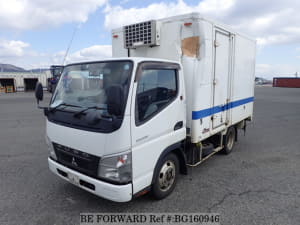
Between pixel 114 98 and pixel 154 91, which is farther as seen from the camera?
pixel 154 91

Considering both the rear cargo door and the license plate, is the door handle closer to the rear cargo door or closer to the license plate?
the rear cargo door

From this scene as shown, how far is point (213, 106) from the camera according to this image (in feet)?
13.5

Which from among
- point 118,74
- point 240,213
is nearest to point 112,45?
point 118,74

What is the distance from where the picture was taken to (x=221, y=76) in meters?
4.30

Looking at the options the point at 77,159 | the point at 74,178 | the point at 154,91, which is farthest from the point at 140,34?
the point at 74,178

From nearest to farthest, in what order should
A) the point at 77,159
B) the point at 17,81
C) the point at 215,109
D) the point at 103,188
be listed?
the point at 103,188
the point at 77,159
the point at 215,109
the point at 17,81

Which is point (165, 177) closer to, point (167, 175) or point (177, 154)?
point (167, 175)

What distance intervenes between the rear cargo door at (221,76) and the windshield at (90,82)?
7.03 feet

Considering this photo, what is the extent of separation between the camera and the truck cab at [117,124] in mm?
2523

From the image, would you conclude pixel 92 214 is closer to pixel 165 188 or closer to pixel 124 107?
pixel 165 188

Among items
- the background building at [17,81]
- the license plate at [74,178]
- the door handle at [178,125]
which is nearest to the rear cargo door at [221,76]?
the door handle at [178,125]

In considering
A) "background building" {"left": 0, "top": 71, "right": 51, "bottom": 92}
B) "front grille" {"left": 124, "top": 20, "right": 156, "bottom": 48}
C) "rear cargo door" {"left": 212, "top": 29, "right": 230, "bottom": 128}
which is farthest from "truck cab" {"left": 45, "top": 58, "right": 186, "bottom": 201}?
"background building" {"left": 0, "top": 71, "right": 51, "bottom": 92}

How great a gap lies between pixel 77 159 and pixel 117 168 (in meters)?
0.68

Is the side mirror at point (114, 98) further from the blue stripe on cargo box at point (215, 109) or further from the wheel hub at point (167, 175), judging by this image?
the blue stripe on cargo box at point (215, 109)
